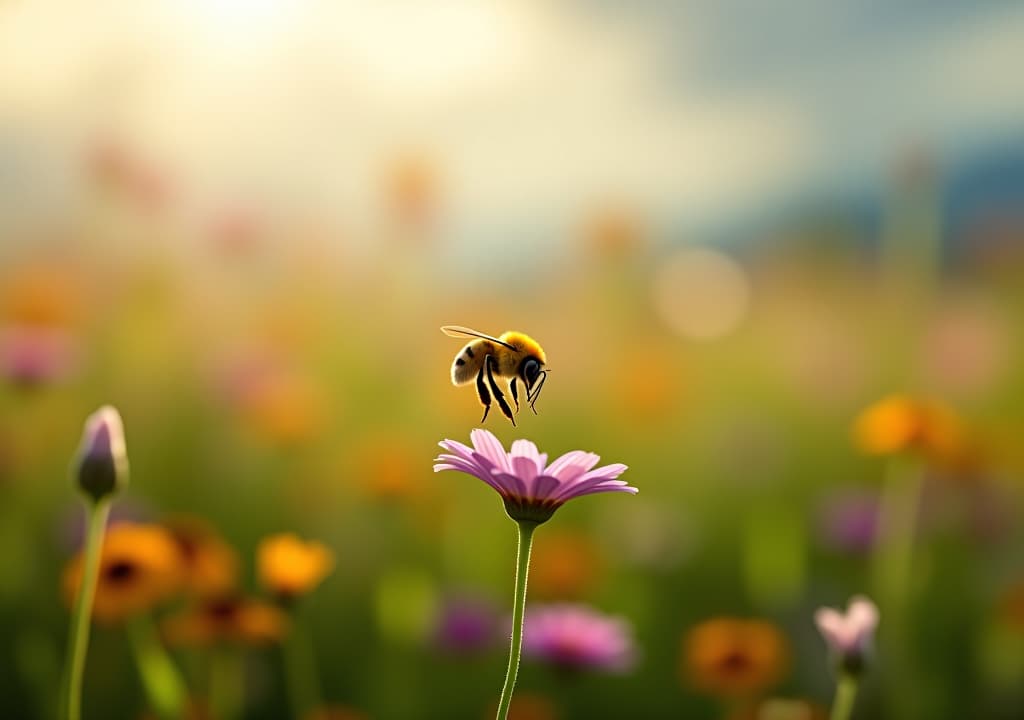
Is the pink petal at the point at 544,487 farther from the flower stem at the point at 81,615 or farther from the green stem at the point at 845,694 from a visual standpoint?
the green stem at the point at 845,694

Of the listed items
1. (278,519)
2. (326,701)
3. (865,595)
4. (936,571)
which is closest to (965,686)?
(865,595)

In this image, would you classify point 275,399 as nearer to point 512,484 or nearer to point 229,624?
point 229,624

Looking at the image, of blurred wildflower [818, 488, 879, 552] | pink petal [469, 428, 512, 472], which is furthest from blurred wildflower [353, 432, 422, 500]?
pink petal [469, 428, 512, 472]

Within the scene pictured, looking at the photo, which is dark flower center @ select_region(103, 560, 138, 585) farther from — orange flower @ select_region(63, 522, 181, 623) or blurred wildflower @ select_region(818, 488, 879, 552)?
blurred wildflower @ select_region(818, 488, 879, 552)

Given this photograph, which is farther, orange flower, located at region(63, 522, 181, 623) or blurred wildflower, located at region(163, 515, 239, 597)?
blurred wildflower, located at region(163, 515, 239, 597)

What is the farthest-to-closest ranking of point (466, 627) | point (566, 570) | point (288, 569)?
1. point (566, 570)
2. point (466, 627)
3. point (288, 569)

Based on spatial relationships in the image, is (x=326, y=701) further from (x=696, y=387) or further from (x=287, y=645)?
(x=696, y=387)

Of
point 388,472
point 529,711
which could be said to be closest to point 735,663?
point 529,711
